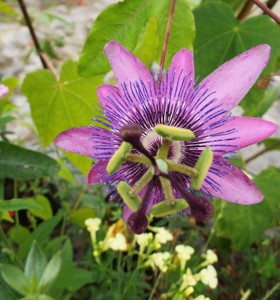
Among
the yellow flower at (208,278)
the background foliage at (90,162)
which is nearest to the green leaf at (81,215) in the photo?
the background foliage at (90,162)

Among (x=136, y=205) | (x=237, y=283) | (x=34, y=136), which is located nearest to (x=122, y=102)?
(x=136, y=205)

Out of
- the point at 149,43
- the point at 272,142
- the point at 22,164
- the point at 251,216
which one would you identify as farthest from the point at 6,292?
the point at 272,142

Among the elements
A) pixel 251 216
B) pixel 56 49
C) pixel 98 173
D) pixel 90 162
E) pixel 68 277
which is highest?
pixel 98 173

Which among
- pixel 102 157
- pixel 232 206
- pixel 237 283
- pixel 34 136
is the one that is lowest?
pixel 34 136

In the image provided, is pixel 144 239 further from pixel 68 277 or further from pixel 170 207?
pixel 170 207

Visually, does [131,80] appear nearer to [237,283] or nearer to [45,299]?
[45,299]
